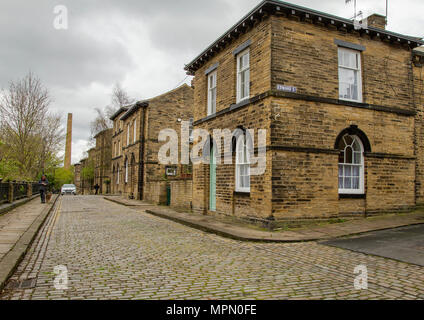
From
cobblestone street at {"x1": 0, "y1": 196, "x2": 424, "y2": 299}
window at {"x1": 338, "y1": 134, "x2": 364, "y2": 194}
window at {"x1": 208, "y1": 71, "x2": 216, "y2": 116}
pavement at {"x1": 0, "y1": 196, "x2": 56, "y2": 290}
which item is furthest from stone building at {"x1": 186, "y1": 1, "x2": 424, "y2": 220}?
A: pavement at {"x1": 0, "y1": 196, "x2": 56, "y2": 290}

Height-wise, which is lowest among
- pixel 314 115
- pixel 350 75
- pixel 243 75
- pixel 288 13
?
pixel 314 115

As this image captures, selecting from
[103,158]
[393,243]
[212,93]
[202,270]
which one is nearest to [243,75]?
[212,93]

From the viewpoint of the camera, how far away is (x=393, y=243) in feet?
24.4

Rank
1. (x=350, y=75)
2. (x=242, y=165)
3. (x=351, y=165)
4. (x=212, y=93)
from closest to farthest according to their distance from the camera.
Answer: (x=351, y=165)
(x=350, y=75)
(x=242, y=165)
(x=212, y=93)

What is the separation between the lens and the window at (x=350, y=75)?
1149cm

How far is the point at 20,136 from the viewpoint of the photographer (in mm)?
26875

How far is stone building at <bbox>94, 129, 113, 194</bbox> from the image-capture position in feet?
141

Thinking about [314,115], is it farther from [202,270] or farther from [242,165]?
[202,270]

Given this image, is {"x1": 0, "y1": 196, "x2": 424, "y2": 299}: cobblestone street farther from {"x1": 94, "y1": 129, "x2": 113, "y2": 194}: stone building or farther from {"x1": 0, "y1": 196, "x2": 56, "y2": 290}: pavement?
Result: {"x1": 94, "y1": 129, "x2": 113, "y2": 194}: stone building

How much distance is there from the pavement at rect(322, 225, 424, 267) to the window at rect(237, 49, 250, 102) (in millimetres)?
6032

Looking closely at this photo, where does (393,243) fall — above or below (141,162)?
below

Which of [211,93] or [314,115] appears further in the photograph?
[211,93]

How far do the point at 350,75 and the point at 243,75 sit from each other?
3.74 metres
